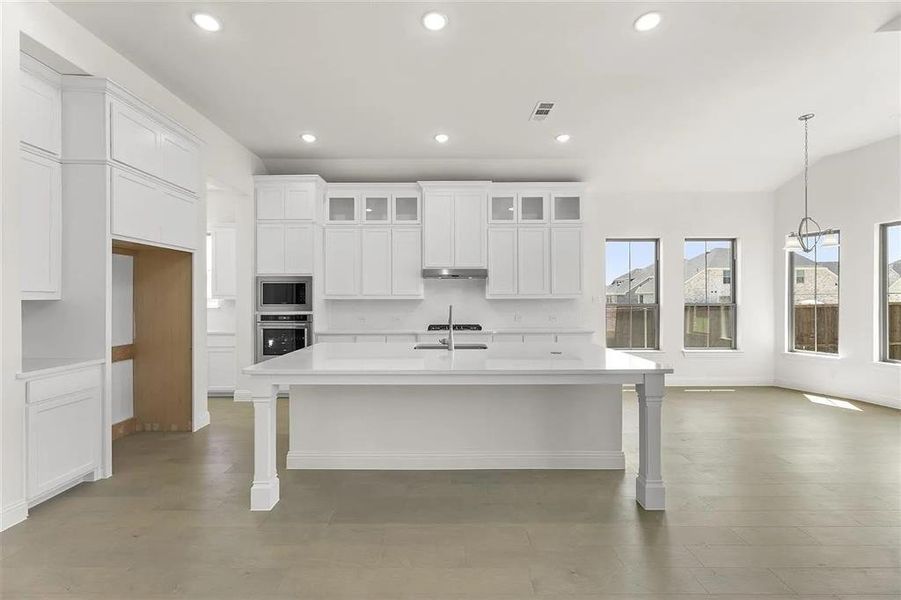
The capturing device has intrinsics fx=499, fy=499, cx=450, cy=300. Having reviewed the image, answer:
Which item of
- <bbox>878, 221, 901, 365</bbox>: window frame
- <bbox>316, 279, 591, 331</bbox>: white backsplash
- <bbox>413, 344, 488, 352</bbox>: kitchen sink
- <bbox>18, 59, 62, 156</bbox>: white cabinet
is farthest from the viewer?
<bbox>316, 279, 591, 331</bbox>: white backsplash

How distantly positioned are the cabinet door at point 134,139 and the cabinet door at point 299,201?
2164 millimetres

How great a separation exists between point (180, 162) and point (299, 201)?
187cm

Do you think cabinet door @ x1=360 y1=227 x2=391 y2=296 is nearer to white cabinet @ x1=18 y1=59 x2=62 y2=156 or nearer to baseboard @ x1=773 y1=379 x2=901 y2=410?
white cabinet @ x1=18 y1=59 x2=62 y2=156

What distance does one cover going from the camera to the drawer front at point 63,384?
291 cm

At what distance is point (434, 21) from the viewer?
3.30m

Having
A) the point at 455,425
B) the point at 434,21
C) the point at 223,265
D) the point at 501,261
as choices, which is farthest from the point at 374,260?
the point at 434,21

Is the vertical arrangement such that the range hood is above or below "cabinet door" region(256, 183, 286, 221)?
below

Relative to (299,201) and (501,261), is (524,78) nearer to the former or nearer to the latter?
(501,261)

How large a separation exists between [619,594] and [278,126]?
5075 mm

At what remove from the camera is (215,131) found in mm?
5270

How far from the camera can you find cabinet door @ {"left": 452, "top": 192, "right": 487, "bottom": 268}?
21.3 ft

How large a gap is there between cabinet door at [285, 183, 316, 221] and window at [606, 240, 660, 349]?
14.1ft

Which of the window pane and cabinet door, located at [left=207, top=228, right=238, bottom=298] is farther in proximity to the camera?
cabinet door, located at [left=207, top=228, right=238, bottom=298]

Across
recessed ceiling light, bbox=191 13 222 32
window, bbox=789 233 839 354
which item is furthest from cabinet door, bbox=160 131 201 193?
window, bbox=789 233 839 354
